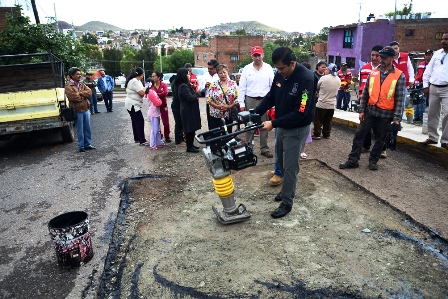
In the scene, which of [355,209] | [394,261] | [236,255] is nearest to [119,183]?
[236,255]

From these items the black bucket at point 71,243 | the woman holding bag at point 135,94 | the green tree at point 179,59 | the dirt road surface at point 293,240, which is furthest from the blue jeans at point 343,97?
the green tree at point 179,59

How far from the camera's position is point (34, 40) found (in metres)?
11.8

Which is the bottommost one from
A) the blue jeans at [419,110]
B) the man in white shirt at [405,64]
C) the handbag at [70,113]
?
the blue jeans at [419,110]

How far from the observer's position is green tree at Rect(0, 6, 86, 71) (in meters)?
11.4

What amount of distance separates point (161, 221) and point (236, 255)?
119cm

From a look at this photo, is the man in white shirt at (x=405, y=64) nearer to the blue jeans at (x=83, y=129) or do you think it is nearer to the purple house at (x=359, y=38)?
the blue jeans at (x=83, y=129)

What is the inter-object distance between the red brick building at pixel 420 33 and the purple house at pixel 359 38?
1058 mm

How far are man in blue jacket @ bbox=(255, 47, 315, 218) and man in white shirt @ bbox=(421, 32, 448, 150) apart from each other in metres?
2.90

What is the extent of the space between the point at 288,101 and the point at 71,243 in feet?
9.02

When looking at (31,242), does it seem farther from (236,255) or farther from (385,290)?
(385,290)

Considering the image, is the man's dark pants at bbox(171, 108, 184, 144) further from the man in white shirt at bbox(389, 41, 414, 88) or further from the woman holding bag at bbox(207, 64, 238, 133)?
the man in white shirt at bbox(389, 41, 414, 88)

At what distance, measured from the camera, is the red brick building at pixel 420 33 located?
3459 cm

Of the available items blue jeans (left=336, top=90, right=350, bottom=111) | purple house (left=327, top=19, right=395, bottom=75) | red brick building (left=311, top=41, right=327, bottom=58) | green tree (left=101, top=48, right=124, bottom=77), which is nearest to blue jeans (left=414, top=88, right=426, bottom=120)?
blue jeans (left=336, top=90, right=350, bottom=111)

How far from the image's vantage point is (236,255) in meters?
3.38
